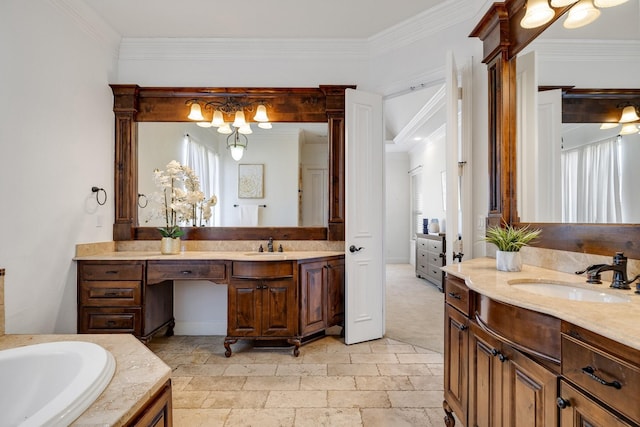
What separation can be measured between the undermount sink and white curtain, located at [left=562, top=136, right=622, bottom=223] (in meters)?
0.34

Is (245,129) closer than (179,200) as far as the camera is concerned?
No

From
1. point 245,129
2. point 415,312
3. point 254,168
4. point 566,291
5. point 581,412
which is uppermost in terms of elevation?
point 245,129

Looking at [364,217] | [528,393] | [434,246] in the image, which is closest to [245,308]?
[364,217]

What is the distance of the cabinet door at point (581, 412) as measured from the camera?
0.80 m

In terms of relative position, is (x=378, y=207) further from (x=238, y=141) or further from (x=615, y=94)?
(x=615, y=94)

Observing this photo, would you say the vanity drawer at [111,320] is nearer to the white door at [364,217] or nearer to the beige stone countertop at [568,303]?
the white door at [364,217]

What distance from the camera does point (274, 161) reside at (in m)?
3.32

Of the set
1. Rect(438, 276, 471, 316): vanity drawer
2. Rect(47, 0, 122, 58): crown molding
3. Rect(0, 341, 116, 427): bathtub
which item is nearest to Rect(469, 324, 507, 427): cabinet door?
Rect(438, 276, 471, 316): vanity drawer

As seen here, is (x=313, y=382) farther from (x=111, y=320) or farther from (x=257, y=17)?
(x=257, y=17)

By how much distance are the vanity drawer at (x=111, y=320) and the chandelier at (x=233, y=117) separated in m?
1.71

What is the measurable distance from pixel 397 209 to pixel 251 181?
548 centimetres

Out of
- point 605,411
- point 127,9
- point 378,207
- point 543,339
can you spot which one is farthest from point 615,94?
point 127,9

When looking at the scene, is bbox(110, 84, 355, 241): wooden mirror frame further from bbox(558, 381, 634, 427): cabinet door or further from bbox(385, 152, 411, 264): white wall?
bbox(385, 152, 411, 264): white wall

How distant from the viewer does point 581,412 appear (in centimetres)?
88
